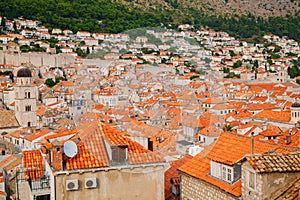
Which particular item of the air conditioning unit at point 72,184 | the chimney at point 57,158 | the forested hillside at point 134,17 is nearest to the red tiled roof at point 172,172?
the air conditioning unit at point 72,184

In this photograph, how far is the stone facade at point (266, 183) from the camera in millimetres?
7066

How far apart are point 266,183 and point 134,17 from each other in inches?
5401

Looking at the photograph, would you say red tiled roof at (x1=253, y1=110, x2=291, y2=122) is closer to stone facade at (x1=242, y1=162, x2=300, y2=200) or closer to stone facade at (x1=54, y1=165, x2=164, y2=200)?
stone facade at (x1=54, y1=165, x2=164, y2=200)

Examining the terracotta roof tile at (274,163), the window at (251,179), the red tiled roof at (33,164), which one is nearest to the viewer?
the terracotta roof tile at (274,163)

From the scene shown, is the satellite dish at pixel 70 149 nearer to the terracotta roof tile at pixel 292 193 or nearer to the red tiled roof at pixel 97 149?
the red tiled roof at pixel 97 149

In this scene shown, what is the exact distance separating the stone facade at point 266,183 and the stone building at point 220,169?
504mm

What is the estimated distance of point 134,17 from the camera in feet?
464

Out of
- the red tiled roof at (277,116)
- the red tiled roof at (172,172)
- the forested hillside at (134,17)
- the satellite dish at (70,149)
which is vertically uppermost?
the forested hillside at (134,17)

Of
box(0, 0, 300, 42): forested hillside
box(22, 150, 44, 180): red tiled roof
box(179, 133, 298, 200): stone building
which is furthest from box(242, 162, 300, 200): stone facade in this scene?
box(0, 0, 300, 42): forested hillside

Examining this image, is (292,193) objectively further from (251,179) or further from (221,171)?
(221,171)

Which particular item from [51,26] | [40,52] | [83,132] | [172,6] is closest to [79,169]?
[83,132]

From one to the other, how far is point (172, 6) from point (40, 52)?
9625 cm

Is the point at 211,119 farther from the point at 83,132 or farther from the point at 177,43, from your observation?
the point at 83,132

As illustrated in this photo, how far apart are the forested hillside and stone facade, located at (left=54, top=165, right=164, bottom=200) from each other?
3923 inches
